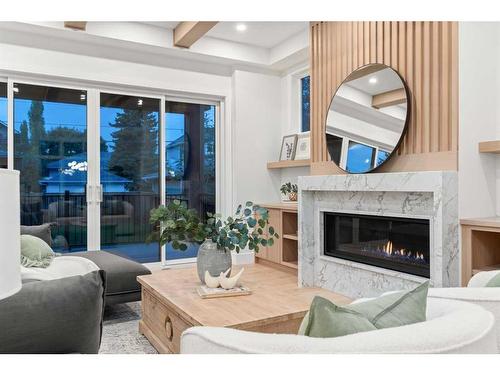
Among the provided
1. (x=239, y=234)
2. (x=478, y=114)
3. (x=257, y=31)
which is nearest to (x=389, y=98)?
(x=478, y=114)

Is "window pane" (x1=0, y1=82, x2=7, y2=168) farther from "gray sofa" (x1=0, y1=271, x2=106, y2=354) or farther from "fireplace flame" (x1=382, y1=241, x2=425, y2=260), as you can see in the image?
"fireplace flame" (x1=382, y1=241, x2=425, y2=260)

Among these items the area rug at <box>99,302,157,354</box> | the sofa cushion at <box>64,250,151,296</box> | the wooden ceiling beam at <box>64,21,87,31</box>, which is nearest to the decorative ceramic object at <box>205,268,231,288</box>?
the area rug at <box>99,302,157,354</box>

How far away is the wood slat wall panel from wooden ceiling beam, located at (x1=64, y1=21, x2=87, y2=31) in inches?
91.4

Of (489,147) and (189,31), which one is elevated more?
(189,31)

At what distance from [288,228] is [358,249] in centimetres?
118

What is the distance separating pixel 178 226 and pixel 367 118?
66.8 inches

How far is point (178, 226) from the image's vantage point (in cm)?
270

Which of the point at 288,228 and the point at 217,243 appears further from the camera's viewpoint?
the point at 288,228

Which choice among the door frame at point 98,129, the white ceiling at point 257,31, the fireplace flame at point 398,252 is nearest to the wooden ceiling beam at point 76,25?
the door frame at point 98,129

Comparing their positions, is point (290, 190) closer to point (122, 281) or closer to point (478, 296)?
point (122, 281)

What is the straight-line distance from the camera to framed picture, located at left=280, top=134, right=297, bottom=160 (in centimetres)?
503

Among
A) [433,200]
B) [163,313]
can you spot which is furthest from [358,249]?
[163,313]

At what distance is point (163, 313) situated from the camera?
2.57 metres
